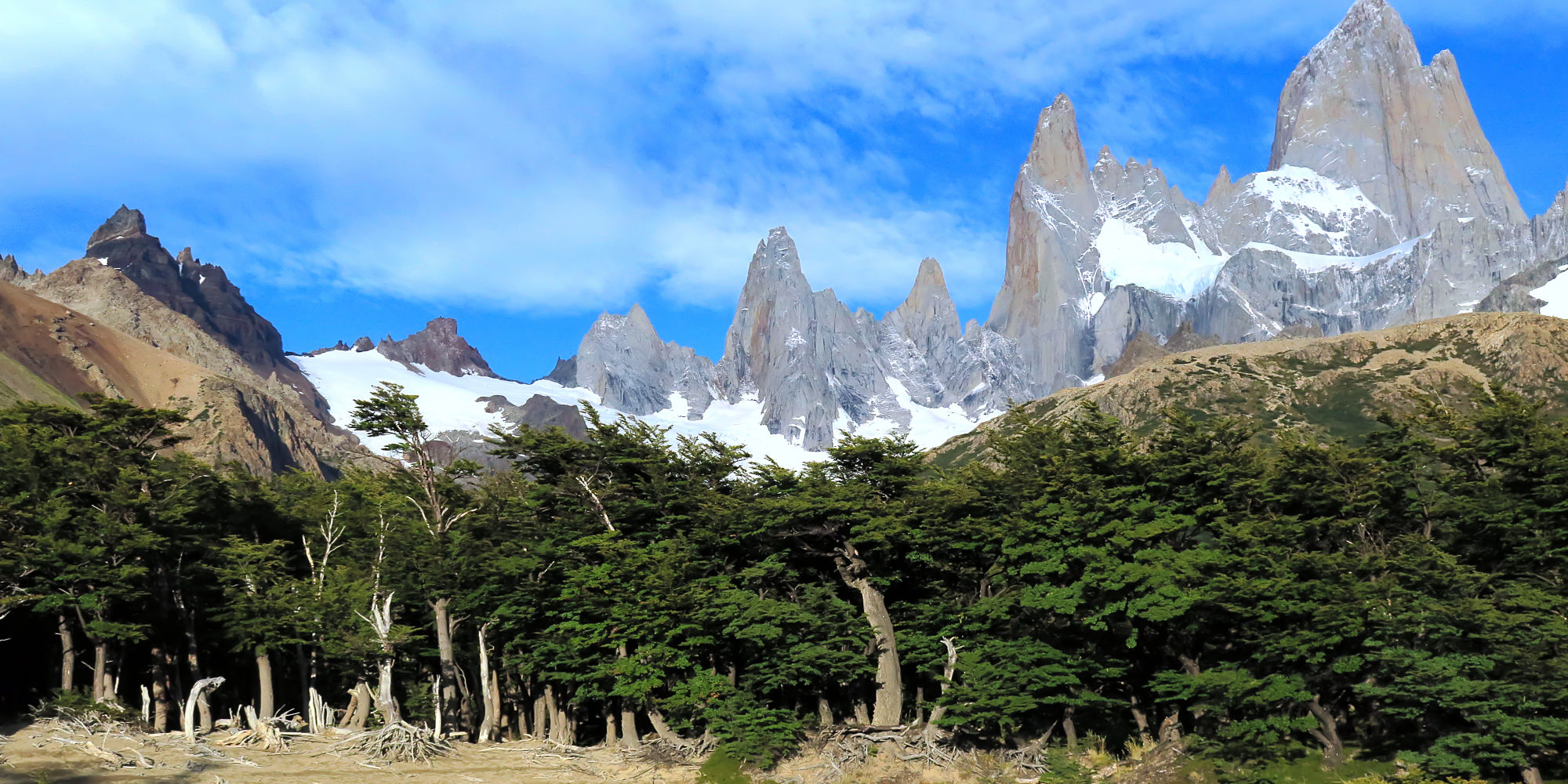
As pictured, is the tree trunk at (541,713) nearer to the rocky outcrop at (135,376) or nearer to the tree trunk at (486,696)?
the tree trunk at (486,696)

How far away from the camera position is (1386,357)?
15000cm

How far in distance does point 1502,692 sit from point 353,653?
133ft

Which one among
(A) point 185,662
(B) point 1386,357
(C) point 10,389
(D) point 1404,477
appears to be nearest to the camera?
(D) point 1404,477

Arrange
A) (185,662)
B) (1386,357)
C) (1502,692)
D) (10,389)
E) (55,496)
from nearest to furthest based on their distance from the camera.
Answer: (1502,692)
(55,496)
(185,662)
(10,389)
(1386,357)

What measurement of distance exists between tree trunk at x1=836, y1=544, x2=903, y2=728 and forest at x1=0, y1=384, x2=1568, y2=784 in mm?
179

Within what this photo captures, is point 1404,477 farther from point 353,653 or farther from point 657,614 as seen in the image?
point 353,653

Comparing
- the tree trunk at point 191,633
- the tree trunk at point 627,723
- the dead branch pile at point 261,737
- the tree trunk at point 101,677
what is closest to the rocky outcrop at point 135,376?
the tree trunk at point 191,633

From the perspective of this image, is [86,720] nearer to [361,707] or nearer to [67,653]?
[67,653]

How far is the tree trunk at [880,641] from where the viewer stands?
41.4 metres

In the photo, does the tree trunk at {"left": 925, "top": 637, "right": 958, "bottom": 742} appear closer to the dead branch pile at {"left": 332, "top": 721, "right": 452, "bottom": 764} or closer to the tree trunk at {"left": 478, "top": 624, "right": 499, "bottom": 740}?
the dead branch pile at {"left": 332, "top": 721, "right": 452, "bottom": 764}

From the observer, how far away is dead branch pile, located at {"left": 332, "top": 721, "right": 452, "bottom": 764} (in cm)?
3662

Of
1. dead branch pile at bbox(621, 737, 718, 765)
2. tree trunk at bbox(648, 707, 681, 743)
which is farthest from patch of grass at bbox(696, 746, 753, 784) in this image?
tree trunk at bbox(648, 707, 681, 743)

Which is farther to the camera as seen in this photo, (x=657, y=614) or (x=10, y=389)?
(x=10, y=389)

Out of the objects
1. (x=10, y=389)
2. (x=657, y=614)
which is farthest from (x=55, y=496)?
(x=10, y=389)
